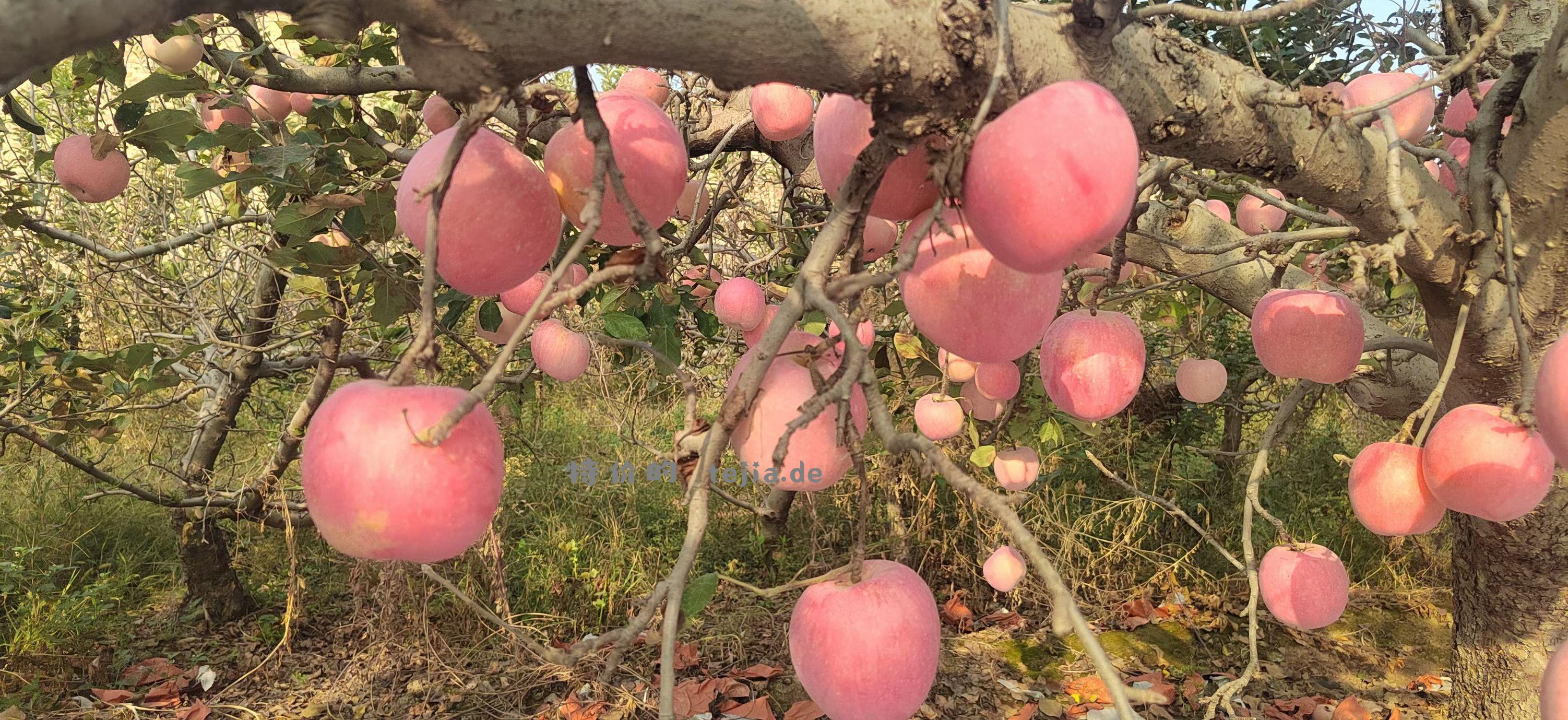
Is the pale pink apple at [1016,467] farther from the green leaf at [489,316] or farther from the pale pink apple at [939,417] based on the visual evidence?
the green leaf at [489,316]

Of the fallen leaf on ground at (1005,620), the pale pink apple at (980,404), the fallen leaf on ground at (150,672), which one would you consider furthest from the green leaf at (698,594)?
the fallen leaf on ground at (150,672)

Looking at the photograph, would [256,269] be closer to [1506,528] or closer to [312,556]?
[312,556]

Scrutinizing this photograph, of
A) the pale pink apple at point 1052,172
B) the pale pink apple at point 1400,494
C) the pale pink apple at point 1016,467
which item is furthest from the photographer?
the pale pink apple at point 1016,467

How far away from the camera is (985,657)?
2.96 m

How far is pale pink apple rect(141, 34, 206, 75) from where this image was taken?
66.4 inches

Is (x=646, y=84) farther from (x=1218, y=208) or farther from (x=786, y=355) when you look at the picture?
(x=1218, y=208)

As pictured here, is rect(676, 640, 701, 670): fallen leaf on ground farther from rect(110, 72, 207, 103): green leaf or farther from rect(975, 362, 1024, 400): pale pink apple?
rect(110, 72, 207, 103): green leaf

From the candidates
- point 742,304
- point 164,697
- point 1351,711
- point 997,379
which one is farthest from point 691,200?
point 1351,711

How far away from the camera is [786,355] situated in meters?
0.70

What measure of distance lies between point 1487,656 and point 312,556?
3.90 meters

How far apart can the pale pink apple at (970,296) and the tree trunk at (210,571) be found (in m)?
2.94

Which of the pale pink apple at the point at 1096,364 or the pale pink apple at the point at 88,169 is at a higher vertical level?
the pale pink apple at the point at 1096,364

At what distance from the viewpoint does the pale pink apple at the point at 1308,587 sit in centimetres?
131

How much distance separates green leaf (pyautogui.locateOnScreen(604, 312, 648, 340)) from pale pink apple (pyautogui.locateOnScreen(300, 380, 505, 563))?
96 cm
